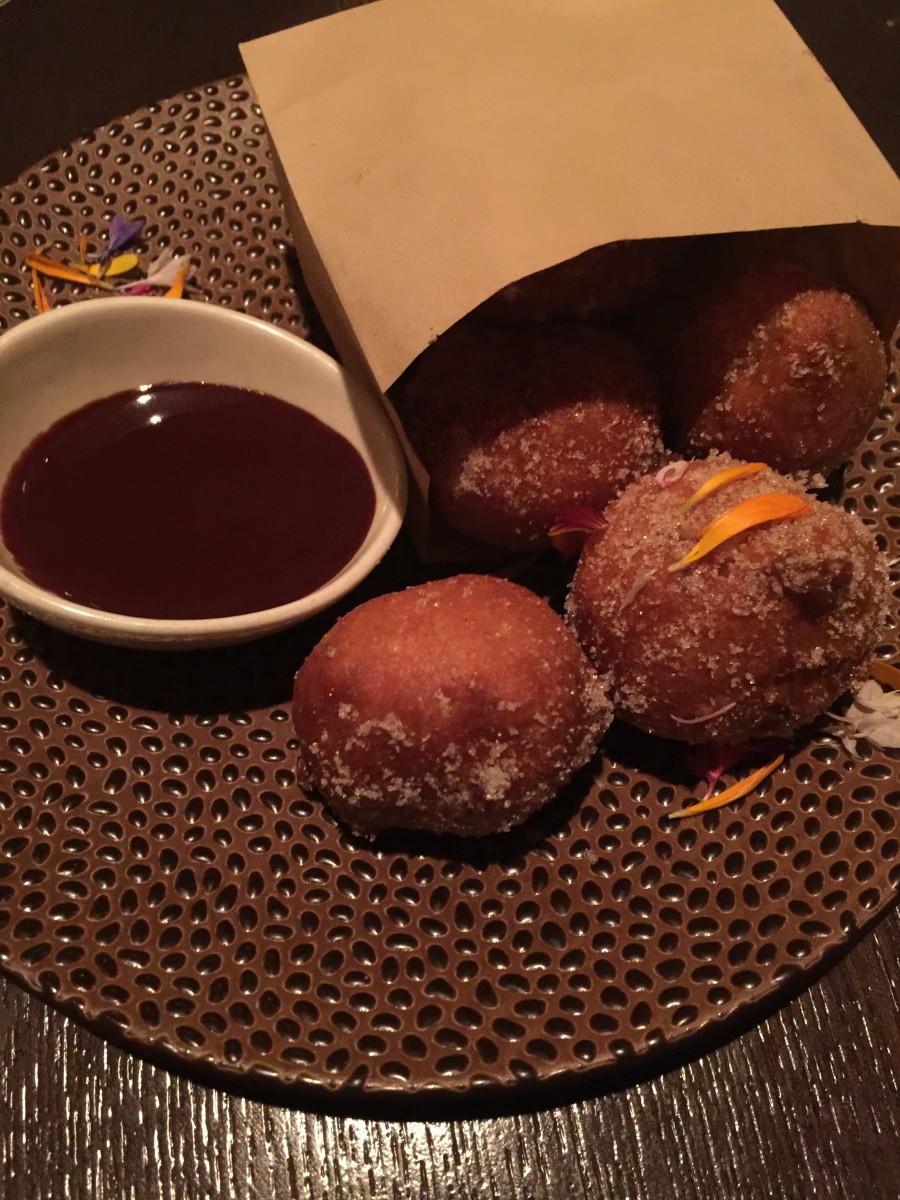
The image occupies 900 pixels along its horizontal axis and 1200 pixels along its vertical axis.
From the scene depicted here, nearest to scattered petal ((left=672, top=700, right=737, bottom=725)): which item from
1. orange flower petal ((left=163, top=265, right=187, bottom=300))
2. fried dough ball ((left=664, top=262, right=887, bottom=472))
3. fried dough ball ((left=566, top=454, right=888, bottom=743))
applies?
fried dough ball ((left=566, top=454, right=888, bottom=743))

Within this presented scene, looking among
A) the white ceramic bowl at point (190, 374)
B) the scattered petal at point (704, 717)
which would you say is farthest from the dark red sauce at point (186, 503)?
the scattered petal at point (704, 717)

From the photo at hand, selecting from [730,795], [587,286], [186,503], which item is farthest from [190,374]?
Result: [730,795]

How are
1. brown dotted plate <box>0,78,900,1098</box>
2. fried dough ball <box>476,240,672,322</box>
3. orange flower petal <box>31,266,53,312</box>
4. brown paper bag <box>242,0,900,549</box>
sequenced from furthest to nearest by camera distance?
1. orange flower petal <box>31,266,53,312</box>
2. fried dough ball <box>476,240,672,322</box>
3. brown paper bag <box>242,0,900,549</box>
4. brown dotted plate <box>0,78,900,1098</box>

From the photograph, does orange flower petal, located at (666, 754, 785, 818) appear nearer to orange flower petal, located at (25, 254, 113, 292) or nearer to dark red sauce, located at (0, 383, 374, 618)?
dark red sauce, located at (0, 383, 374, 618)

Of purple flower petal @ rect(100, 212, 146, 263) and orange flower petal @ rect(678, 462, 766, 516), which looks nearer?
orange flower petal @ rect(678, 462, 766, 516)

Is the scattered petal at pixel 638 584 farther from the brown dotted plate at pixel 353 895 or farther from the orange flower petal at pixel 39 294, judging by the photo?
the orange flower petal at pixel 39 294

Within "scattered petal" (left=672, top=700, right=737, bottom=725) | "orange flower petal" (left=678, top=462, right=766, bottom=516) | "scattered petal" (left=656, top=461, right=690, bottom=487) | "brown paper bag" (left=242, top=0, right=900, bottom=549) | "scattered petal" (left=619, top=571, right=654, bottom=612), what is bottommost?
"scattered petal" (left=672, top=700, right=737, bottom=725)

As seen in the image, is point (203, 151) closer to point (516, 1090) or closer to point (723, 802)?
point (723, 802)
